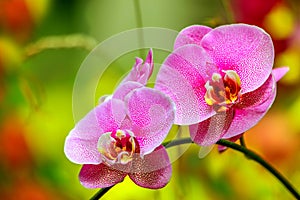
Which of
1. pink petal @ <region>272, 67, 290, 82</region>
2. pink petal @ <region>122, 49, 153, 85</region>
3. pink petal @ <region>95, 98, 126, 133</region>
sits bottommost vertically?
pink petal @ <region>272, 67, 290, 82</region>

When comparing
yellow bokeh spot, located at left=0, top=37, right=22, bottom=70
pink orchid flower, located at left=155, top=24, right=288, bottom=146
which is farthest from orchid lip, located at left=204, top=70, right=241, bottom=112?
yellow bokeh spot, located at left=0, top=37, right=22, bottom=70

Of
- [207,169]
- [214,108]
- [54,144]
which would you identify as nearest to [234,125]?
[214,108]

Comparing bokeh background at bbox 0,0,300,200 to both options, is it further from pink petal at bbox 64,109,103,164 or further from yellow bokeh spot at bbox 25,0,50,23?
pink petal at bbox 64,109,103,164

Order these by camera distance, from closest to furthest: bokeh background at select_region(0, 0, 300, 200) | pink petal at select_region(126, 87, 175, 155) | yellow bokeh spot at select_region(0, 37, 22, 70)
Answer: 1. pink petal at select_region(126, 87, 175, 155)
2. bokeh background at select_region(0, 0, 300, 200)
3. yellow bokeh spot at select_region(0, 37, 22, 70)

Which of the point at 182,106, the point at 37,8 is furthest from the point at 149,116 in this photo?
the point at 37,8

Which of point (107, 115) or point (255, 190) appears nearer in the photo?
point (107, 115)

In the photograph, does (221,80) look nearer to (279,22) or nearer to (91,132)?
(91,132)

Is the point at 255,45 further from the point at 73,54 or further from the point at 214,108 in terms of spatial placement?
the point at 73,54
